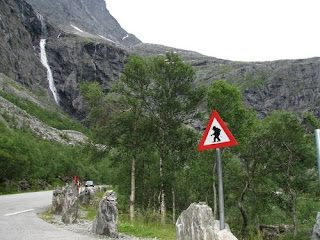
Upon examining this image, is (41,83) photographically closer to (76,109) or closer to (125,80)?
(76,109)

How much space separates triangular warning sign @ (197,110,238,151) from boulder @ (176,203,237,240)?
1.79 metres

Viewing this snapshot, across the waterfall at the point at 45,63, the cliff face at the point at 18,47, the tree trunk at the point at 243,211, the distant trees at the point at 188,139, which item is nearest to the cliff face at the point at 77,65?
the waterfall at the point at 45,63

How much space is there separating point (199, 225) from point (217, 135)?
7.29ft

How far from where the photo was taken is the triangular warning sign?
6.86 m

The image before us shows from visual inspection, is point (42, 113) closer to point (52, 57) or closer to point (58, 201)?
point (52, 57)

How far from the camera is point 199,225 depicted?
25.9 feet

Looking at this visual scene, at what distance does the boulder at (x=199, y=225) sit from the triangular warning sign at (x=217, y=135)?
70.6 inches

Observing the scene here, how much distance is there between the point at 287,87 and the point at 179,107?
158 m

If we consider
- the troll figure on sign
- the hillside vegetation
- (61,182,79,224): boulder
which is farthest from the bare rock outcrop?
the troll figure on sign

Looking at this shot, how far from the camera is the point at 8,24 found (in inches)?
5728

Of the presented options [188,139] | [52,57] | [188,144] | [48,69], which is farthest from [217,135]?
[52,57]

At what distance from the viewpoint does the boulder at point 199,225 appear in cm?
768

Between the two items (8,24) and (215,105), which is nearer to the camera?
(215,105)

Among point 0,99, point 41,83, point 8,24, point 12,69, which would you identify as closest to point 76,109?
point 41,83
